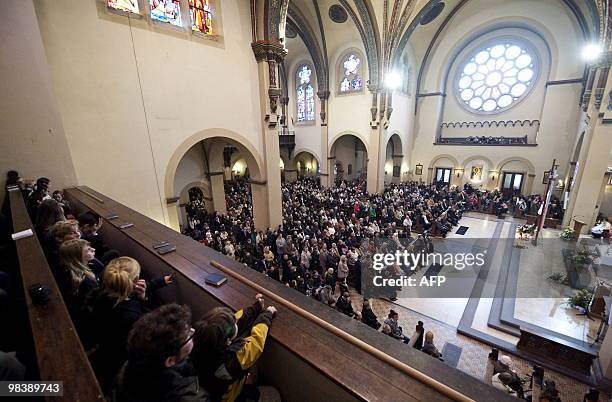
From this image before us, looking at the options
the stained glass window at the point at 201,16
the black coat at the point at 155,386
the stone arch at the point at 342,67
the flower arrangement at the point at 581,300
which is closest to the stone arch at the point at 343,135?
the stone arch at the point at 342,67

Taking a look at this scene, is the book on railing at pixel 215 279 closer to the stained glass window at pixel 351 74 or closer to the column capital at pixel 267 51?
the column capital at pixel 267 51

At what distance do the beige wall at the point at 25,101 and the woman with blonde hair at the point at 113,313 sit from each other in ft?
14.4

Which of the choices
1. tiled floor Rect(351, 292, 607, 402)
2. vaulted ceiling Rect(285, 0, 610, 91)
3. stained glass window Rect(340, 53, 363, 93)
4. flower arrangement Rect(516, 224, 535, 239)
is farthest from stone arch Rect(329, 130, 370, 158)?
tiled floor Rect(351, 292, 607, 402)

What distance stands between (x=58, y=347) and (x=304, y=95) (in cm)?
1774

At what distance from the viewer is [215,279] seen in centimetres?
184

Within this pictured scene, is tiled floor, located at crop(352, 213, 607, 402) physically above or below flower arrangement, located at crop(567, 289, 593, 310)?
below

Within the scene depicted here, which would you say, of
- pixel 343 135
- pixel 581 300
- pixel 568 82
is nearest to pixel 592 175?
pixel 568 82

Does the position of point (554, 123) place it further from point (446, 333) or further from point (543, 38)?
point (446, 333)

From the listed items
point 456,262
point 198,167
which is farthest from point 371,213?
point 198,167

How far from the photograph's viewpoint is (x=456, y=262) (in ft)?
26.2

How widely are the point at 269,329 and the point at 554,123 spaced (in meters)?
18.1

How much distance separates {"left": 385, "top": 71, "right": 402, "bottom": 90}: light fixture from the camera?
12645mm

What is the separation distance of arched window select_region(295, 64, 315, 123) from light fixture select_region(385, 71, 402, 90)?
5.20m

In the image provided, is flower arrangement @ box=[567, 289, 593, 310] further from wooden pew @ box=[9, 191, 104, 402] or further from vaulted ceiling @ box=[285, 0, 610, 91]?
vaulted ceiling @ box=[285, 0, 610, 91]
